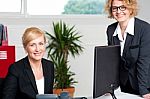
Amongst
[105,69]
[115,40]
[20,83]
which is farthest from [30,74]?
[115,40]

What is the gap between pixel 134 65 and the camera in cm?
264

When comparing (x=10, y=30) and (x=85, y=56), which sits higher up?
(x=10, y=30)

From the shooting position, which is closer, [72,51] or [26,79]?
[26,79]

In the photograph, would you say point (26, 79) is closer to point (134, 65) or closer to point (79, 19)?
point (134, 65)

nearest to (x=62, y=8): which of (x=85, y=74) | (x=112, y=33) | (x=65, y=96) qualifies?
(x=85, y=74)

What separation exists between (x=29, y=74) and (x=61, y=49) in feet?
7.75

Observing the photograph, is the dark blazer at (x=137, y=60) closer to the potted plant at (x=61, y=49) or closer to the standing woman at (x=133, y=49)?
the standing woman at (x=133, y=49)

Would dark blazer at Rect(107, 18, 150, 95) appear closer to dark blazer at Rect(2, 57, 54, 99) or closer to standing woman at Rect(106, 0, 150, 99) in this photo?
standing woman at Rect(106, 0, 150, 99)

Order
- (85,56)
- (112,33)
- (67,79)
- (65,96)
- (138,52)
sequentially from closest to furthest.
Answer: (65,96) < (138,52) < (112,33) < (67,79) < (85,56)

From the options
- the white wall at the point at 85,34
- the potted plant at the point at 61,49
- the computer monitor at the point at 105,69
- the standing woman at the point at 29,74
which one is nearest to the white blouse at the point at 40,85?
the standing woman at the point at 29,74

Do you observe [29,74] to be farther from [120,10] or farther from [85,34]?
[85,34]

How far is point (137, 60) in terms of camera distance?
262cm

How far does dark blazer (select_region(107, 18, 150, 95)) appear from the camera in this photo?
2596 mm

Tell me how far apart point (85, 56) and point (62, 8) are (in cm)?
90
